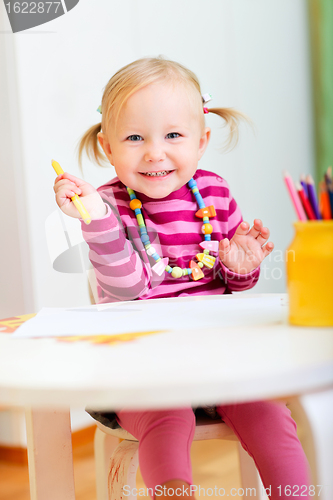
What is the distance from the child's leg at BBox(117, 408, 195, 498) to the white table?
0.44 feet

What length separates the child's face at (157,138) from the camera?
2.79ft

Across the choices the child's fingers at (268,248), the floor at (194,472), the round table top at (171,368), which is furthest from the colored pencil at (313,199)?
the floor at (194,472)

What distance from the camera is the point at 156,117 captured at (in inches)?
33.4

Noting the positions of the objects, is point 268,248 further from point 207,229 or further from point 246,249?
point 207,229

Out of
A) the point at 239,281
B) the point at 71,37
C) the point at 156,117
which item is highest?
the point at 71,37

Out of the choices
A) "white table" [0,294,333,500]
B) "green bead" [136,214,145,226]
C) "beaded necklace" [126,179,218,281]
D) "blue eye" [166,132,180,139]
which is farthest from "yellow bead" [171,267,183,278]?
"white table" [0,294,333,500]

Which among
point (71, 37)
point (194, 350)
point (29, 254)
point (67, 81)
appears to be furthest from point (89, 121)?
point (194, 350)

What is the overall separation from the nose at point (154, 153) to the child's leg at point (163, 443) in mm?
415

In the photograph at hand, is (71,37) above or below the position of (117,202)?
above

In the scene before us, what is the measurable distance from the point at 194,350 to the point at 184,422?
0.66ft

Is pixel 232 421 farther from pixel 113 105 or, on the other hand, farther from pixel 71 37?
pixel 71 37

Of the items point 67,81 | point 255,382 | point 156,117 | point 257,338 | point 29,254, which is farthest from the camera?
point 67,81

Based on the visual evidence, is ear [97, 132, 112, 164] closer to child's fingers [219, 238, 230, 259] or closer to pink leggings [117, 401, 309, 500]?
child's fingers [219, 238, 230, 259]

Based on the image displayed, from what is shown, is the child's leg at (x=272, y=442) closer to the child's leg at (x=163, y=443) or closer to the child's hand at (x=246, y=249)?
the child's leg at (x=163, y=443)
